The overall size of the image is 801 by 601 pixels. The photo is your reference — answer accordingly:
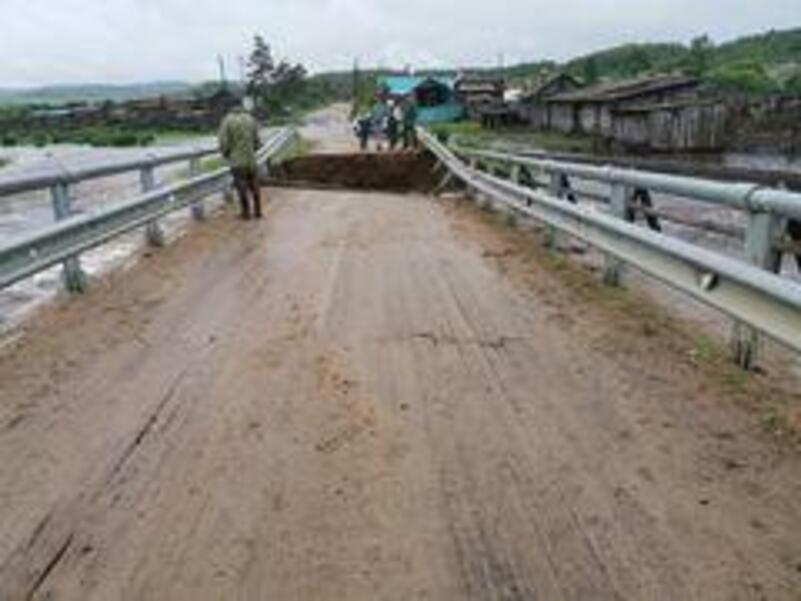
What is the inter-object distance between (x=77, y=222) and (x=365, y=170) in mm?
22983

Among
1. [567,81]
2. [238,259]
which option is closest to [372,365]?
[238,259]

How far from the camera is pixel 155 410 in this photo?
18.7 ft

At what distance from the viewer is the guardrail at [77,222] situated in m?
7.86

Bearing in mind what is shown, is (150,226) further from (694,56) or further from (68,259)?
(694,56)

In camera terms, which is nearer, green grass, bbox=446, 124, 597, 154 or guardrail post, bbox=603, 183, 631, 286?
guardrail post, bbox=603, 183, 631, 286

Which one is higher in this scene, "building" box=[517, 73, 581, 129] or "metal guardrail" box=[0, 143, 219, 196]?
"metal guardrail" box=[0, 143, 219, 196]

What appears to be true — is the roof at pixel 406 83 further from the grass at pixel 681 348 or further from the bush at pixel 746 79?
the grass at pixel 681 348

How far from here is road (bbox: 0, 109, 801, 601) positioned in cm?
377

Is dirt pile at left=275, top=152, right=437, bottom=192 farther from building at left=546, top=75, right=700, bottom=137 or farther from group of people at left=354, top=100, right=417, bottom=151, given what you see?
building at left=546, top=75, right=700, bottom=137

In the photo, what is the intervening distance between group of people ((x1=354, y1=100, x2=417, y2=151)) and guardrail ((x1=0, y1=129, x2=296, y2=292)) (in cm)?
2170

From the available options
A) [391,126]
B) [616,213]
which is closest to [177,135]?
[391,126]

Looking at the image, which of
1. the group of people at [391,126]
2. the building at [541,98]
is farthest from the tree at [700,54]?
the group of people at [391,126]

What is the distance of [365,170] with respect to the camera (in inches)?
1256

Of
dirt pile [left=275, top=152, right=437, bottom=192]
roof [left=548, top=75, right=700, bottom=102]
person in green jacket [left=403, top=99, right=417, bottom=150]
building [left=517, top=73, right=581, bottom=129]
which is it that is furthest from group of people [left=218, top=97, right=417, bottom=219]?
building [left=517, top=73, right=581, bottom=129]
